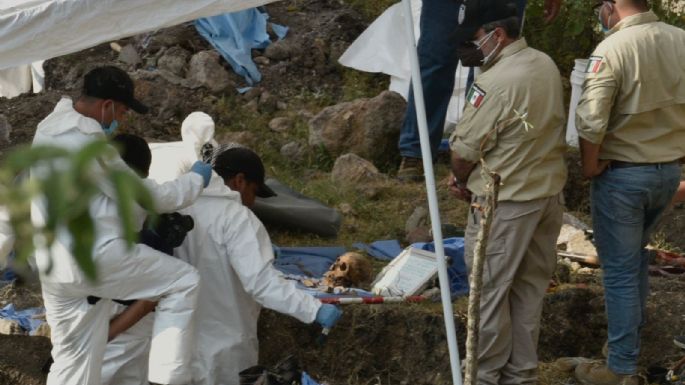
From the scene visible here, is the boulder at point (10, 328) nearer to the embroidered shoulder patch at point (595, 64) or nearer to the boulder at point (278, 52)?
the embroidered shoulder patch at point (595, 64)

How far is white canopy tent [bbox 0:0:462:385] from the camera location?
4629 mm

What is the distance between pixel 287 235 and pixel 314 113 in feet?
8.01

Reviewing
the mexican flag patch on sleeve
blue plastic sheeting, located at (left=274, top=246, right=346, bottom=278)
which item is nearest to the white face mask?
the mexican flag patch on sleeve

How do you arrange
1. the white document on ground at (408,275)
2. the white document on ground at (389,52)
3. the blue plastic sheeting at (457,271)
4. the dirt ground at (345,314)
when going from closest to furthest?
the dirt ground at (345,314), the white document on ground at (408,275), the blue plastic sheeting at (457,271), the white document on ground at (389,52)

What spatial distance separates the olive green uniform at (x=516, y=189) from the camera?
4660 mm

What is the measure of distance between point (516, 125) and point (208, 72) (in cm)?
488

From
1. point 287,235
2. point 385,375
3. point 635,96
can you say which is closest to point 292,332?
point 385,375

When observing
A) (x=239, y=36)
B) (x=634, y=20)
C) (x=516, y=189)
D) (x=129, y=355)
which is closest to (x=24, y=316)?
(x=129, y=355)

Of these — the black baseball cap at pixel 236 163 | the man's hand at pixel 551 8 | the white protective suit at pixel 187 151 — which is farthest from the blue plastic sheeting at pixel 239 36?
the black baseball cap at pixel 236 163

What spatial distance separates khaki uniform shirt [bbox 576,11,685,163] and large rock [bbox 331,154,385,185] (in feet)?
9.05

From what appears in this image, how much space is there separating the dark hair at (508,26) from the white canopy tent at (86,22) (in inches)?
17.1

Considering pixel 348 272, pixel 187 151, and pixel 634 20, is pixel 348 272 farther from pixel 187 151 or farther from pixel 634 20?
pixel 634 20

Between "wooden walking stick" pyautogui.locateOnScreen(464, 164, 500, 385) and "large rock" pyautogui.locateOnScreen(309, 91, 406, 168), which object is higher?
"wooden walking stick" pyautogui.locateOnScreen(464, 164, 500, 385)

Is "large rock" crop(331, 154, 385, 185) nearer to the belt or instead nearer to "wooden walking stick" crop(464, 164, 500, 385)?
the belt
